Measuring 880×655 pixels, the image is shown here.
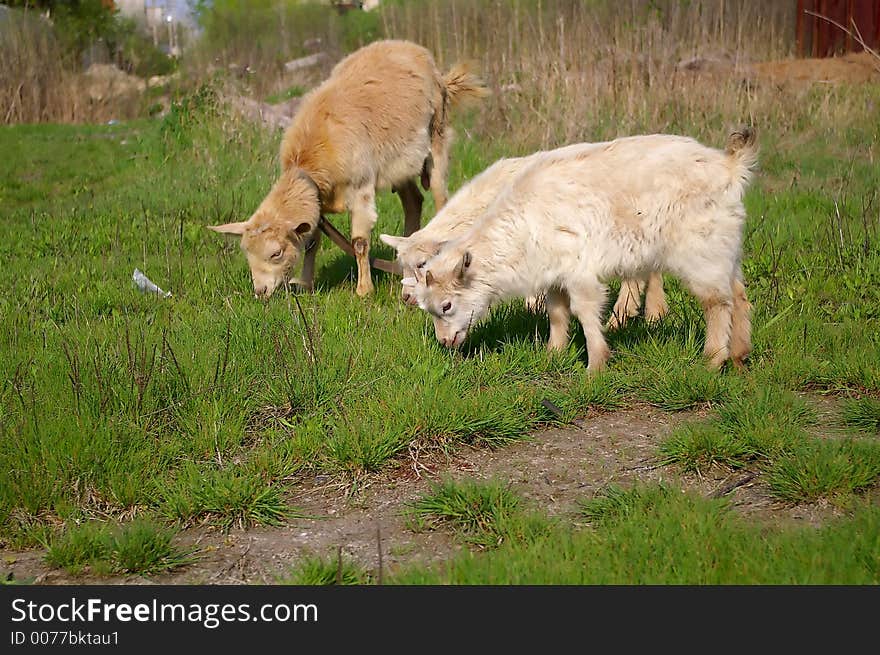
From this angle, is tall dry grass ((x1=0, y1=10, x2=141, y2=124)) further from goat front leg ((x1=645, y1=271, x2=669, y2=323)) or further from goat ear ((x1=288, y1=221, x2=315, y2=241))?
goat front leg ((x1=645, y1=271, x2=669, y2=323))

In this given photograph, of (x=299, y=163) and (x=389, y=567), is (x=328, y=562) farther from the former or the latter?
(x=299, y=163)

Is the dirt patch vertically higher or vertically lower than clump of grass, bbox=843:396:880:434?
lower

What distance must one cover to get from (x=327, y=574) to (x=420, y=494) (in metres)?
0.93

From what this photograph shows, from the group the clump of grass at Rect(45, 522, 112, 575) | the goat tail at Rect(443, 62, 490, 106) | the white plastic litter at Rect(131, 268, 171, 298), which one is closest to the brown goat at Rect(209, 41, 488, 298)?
the goat tail at Rect(443, 62, 490, 106)

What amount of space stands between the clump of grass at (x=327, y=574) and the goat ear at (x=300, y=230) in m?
4.61

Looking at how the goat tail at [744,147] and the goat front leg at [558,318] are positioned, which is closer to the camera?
the goat tail at [744,147]

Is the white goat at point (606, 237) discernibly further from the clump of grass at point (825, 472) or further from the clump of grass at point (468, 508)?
the clump of grass at point (468, 508)

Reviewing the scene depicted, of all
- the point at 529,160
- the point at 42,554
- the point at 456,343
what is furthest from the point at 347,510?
the point at 529,160

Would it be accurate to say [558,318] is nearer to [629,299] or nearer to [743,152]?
[629,299]

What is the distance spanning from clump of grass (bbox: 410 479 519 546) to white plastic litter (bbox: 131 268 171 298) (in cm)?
414

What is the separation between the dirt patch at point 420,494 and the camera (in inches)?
160

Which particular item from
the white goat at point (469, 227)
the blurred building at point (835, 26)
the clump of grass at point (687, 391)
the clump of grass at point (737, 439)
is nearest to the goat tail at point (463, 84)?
the white goat at point (469, 227)

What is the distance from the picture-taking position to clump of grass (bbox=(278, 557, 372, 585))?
3783 mm
